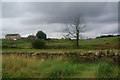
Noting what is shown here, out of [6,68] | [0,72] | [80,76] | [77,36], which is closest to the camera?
[80,76]

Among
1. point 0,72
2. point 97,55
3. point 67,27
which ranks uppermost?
point 67,27

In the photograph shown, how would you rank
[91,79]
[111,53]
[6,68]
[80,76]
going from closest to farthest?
[91,79] → [80,76] → [6,68] → [111,53]

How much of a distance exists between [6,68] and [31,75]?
1.82m

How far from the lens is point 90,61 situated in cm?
849

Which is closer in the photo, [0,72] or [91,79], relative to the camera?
[91,79]

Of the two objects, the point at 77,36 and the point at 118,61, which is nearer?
the point at 118,61

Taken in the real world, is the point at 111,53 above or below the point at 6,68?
above

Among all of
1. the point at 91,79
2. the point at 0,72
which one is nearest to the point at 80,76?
the point at 91,79

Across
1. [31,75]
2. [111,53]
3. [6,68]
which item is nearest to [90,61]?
[111,53]

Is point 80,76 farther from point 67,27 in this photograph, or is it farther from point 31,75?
point 67,27

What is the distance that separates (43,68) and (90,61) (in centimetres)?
309

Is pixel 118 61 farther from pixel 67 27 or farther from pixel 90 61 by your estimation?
pixel 67 27

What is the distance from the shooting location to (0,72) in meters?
6.59

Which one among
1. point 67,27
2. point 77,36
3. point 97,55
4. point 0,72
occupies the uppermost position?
point 67,27
